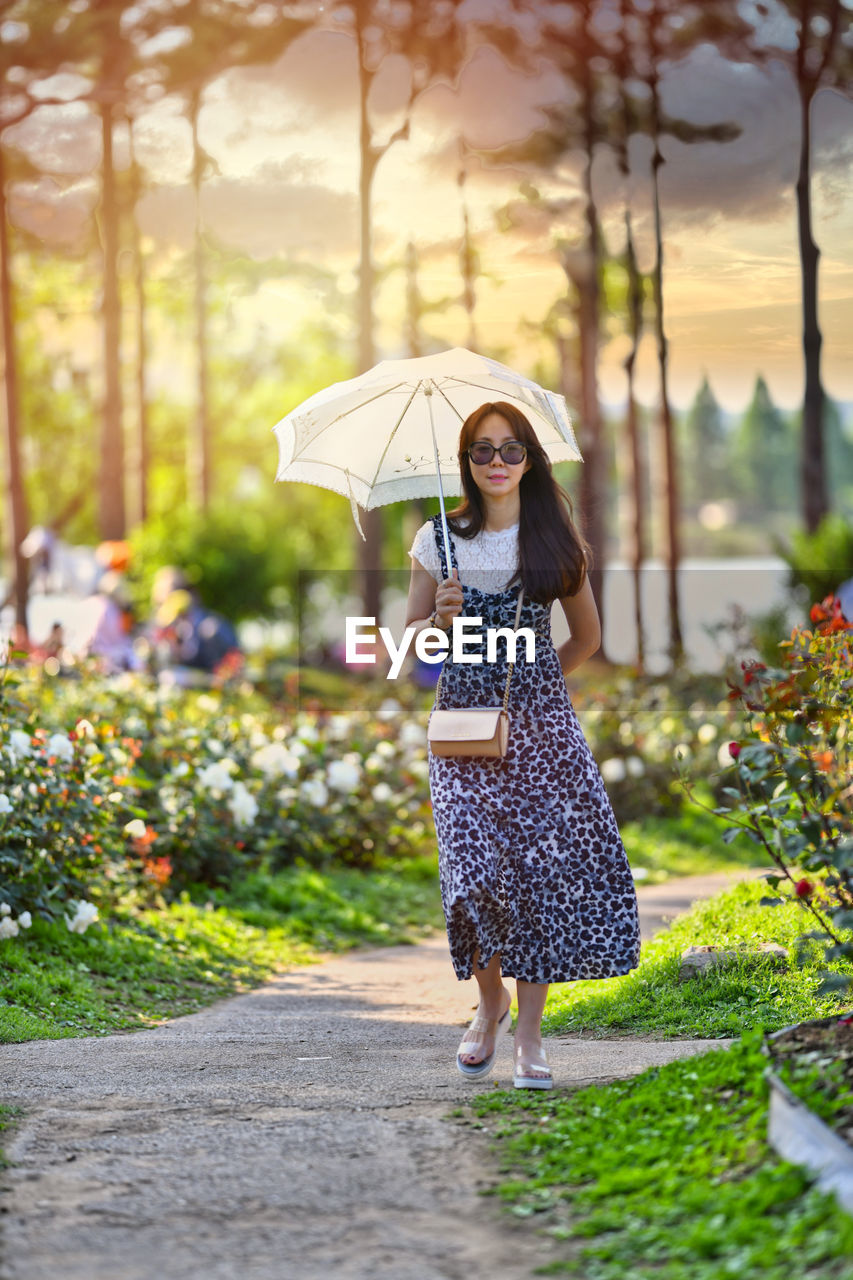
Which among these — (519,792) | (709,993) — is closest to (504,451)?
(519,792)

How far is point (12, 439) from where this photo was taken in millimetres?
16562

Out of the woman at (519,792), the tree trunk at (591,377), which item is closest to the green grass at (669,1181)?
the woman at (519,792)

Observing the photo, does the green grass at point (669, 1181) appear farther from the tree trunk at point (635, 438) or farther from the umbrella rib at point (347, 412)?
the tree trunk at point (635, 438)

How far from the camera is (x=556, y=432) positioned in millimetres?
4406

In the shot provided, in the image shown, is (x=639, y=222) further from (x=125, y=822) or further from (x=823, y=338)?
(x=125, y=822)

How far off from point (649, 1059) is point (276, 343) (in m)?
30.7

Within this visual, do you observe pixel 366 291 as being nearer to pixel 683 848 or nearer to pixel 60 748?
pixel 683 848

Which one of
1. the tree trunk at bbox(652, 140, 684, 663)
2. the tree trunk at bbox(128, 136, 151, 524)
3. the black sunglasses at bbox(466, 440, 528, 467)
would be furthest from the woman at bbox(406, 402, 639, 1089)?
the tree trunk at bbox(128, 136, 151, 524)

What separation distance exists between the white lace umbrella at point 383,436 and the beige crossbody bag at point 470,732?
906mm

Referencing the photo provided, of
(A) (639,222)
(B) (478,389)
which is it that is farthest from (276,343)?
(B) (478,389)

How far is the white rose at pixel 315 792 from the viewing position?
7746mm

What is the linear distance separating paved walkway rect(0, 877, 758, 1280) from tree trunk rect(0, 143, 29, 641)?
39.3 feet

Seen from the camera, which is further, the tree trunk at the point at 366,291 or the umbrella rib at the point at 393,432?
the tree trunk at the point at 366,291

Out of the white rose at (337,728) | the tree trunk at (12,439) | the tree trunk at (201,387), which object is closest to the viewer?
the white rose at (337,728)
